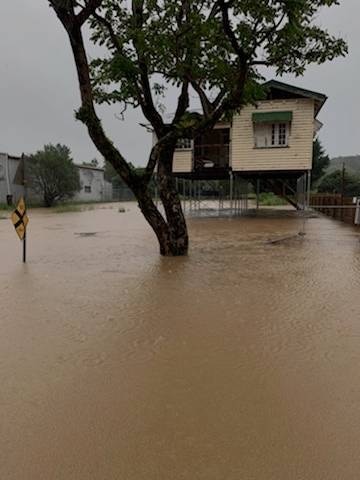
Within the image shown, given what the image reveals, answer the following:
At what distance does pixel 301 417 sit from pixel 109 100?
28.4 feet

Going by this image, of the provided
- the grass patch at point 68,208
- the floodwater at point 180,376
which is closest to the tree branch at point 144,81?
the floodwater at point 180,376

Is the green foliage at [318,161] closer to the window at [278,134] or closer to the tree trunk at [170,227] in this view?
the window at [278,134]

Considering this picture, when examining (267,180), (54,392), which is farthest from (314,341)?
(267,180)

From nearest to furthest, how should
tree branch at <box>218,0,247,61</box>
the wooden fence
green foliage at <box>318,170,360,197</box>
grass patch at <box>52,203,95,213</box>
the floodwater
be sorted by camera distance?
the floodwater → tree branch at <box>218,0,247,61</box> → the wooden fence → grass patch at <box>52,203,95,213</box> → green foliage at <box>318,170,360,197</box>

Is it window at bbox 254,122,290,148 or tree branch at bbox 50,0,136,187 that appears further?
window at bbox 254,122,290,148

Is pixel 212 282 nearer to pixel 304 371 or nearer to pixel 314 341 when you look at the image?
pixel 314 341

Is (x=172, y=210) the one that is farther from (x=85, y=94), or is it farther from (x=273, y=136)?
(x=273, y=136)

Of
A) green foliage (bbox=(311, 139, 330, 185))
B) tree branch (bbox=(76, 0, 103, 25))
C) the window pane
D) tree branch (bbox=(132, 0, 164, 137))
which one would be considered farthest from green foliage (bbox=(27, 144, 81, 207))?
tree branch (bbox=(76, 0, 103, 25))

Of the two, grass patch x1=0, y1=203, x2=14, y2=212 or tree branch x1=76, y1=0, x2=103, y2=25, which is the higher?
tree branch x1=76, y1=0, x2=103, y2=25

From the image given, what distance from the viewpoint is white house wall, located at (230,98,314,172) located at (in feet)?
58.7

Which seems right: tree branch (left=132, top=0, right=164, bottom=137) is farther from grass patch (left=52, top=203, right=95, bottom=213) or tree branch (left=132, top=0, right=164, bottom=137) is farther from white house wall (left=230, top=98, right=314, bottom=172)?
grass patch (left=52, top=203, right=95, bottom=213)

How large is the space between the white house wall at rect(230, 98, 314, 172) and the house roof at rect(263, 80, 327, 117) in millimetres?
259

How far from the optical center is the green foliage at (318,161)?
4209 centimetres

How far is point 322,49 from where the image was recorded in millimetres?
8430
